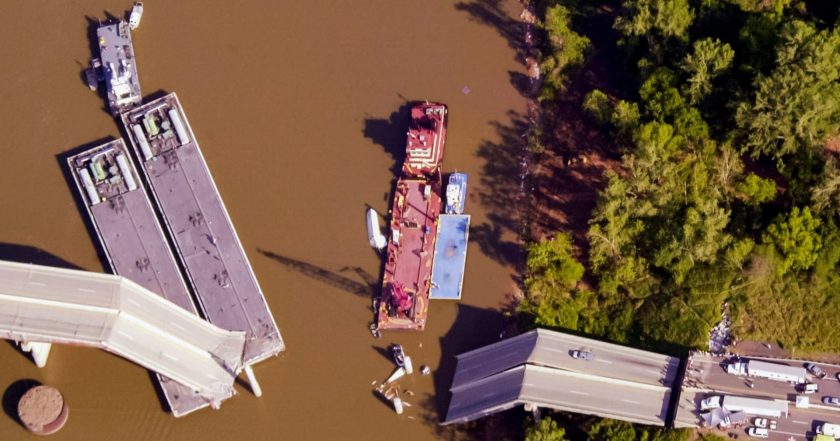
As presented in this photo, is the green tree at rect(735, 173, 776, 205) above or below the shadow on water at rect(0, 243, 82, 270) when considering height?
above

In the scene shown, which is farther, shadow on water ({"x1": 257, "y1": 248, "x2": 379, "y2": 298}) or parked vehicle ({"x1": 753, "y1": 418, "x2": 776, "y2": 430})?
shadow on water ({"x1": 257, "y1": 248, "x2": 379, "y2": 298})

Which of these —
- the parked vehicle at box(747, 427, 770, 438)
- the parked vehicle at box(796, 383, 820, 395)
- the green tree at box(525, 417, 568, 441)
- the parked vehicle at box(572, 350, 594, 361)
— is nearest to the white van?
the parked vehicle at box(796, 383, 820, 395)

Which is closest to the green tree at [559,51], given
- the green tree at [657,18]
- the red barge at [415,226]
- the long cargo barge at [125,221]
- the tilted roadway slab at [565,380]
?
the green tree at [657,18]

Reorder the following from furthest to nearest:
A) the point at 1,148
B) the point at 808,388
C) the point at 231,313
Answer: the point at 1,148
the point at 231,313
the point at 808,388

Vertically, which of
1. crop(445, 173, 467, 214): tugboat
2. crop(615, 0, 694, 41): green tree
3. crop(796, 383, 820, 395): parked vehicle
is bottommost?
crop(796, 383, 820, 395): parked vehicle

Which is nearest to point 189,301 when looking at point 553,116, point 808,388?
point 553,116

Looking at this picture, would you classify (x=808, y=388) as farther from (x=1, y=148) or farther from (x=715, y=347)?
(x=1, y=148)

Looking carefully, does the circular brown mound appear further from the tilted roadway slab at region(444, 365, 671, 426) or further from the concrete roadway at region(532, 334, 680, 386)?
the concrete roadway at region(532, 334, 680, 386)

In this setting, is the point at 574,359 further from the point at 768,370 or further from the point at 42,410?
the point at 42,410
